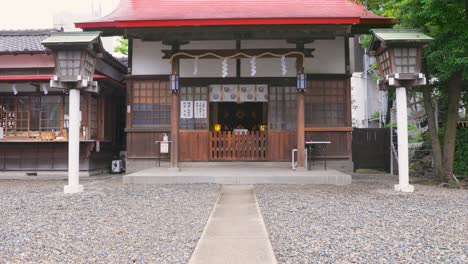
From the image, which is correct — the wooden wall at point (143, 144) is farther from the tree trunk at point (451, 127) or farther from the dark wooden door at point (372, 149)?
the tree trunk at point (451, 127)

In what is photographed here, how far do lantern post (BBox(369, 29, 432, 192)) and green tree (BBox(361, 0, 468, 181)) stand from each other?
623 millimetres

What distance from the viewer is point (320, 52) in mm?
11258

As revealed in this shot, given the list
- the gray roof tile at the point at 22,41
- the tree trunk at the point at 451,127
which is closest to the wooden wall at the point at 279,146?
the tree trunk at the point at 451,127

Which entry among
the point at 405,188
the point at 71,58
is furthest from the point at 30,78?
the point at 405,188

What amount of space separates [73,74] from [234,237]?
586cm

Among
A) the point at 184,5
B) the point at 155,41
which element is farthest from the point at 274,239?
the point at 184,5

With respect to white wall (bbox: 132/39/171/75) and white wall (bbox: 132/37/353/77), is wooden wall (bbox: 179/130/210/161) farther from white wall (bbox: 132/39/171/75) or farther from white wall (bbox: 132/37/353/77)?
white wall (bbox: 132/39/171/75)

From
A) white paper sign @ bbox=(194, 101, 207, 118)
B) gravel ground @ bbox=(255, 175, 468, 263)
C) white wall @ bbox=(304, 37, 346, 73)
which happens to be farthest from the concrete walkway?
white wall @ bbox=(304, 37, 346, 73)

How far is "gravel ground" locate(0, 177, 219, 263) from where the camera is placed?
375 cm

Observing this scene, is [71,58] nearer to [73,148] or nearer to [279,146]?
[73,148]

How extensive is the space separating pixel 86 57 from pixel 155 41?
326 centimetres

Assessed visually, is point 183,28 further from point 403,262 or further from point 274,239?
point 403,262

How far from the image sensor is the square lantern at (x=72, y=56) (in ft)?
26.5

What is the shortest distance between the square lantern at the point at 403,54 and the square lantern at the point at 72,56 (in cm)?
660
